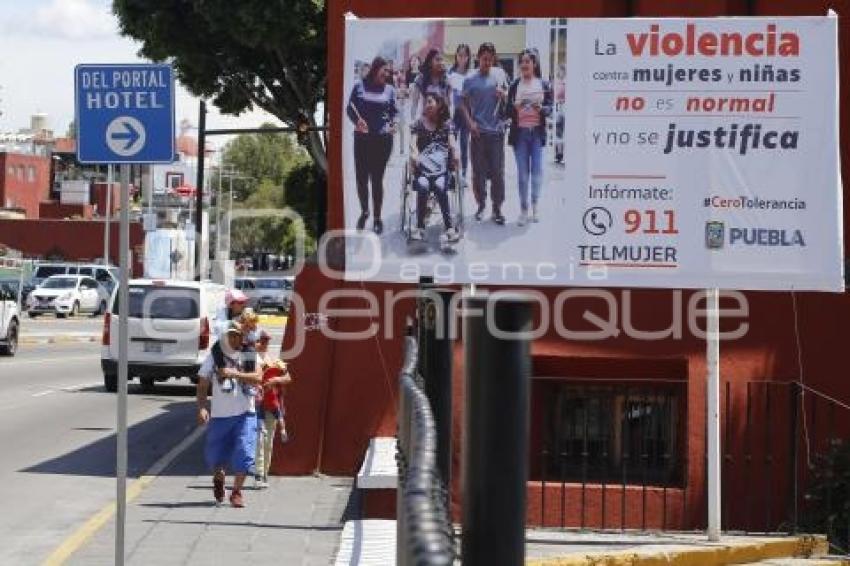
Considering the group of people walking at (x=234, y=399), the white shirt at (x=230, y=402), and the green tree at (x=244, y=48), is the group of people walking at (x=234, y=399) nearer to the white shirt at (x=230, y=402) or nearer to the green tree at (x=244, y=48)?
the white shirt at (x=230, y=402)

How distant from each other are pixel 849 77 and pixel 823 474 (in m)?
3.46

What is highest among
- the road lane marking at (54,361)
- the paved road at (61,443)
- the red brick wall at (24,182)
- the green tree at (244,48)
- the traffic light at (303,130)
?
the red brick wall at (24,182)

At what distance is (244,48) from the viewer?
30406 millimetres

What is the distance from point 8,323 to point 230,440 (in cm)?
2121

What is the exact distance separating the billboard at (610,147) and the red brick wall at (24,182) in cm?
9691

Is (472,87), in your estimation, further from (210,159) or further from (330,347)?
(210,159)

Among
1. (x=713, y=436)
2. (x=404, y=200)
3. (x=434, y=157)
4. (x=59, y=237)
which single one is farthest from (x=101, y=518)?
(x=59, y=237)

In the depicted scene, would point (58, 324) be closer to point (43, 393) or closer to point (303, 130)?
point (303, 130)

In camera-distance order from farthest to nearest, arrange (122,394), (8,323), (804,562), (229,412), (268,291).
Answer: (268,291), (8,323), (229,412), (804,562), (122,394)

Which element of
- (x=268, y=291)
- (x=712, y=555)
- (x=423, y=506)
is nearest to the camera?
(x=423, y=506)

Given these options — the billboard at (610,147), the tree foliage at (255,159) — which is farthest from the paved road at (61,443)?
the tree foliage at (255,159)

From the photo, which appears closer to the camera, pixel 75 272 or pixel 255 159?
pixel 75 272

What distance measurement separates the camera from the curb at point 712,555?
30.3 feet

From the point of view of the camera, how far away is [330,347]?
13.2 metres
